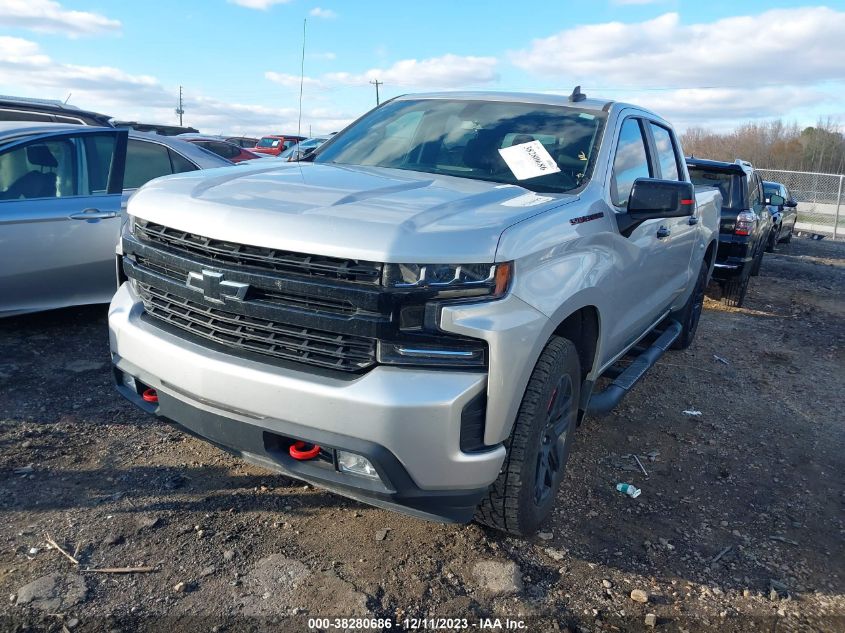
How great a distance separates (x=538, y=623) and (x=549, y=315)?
113 cm

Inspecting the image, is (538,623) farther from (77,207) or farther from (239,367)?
(77,207)

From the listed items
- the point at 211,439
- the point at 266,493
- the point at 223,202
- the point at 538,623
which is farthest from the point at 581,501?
the point at 223,202

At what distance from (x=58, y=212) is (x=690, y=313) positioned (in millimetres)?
5134

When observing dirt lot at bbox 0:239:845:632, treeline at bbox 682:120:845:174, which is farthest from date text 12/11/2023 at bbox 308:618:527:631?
treeline at bbox 682:120:845:174

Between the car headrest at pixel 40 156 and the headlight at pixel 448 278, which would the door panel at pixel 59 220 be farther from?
the headlight at pixel 448 278

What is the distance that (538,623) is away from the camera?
2578 millimetres

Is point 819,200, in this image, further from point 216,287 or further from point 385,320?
point 216,287

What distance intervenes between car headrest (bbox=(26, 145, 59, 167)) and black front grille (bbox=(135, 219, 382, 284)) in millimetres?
3001

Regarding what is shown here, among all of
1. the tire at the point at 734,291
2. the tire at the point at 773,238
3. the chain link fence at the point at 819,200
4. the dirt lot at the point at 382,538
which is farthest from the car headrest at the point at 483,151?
the chain link fence at the point at 819,200

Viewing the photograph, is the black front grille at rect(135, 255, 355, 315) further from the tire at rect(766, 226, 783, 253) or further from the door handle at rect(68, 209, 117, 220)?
the tire at rect(766, 226, 783, 253)

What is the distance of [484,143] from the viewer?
3758 millimetres

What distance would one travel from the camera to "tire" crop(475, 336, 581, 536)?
2678 mm

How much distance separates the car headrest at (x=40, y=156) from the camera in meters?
5.10

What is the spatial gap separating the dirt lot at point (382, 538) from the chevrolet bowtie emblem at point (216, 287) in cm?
106
